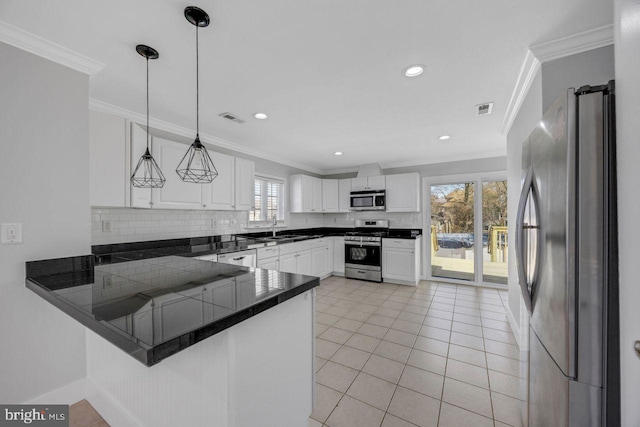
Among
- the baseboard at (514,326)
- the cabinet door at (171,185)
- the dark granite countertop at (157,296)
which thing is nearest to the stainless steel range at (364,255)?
the baseboard at (514,326)

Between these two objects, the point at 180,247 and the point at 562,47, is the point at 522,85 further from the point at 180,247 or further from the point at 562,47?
the point at 180,247

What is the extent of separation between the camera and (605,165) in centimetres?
87

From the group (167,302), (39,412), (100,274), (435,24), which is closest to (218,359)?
(167,302)

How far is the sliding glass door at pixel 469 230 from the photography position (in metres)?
4.61

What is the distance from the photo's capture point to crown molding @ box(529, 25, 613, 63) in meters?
1.59

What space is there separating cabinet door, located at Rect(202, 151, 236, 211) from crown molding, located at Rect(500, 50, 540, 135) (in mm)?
3205

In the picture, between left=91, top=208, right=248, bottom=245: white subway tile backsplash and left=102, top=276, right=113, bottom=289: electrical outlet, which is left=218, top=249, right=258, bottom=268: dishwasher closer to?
left=91, top=208, right=248, bottom=245: white subway tile backsplash

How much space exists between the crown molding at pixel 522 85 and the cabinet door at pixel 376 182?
243 cm

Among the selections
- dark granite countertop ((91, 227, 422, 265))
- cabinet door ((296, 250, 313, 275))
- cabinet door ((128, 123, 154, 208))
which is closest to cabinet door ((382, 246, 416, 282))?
dark granite countertop ((91, 227, 422, 265))

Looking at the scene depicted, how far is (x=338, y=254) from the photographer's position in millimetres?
5418

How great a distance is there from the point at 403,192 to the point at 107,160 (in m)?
4.40

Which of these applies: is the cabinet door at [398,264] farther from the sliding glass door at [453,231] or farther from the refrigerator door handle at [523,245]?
the refrigerator door handle at [523,245]

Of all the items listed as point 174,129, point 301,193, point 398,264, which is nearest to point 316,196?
point 301,193

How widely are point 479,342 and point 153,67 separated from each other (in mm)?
3780
